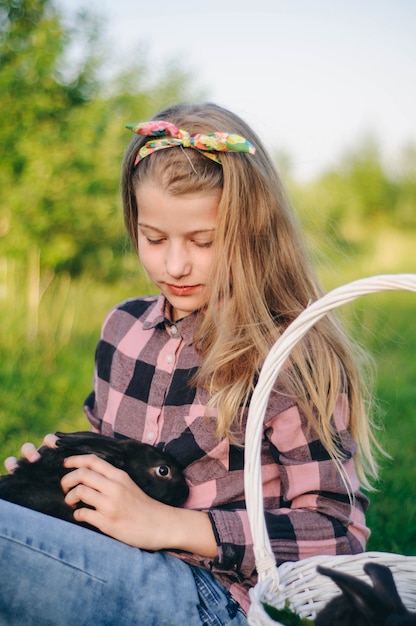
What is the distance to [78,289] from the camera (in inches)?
217

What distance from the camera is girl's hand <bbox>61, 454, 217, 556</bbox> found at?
176cm

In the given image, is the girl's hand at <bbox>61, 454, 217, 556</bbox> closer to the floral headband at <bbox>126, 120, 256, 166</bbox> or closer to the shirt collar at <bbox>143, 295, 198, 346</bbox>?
the shirt collar at <bbox>143, 295, 198, 346</bbox>

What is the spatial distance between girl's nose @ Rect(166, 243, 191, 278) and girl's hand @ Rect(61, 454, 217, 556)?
59cm

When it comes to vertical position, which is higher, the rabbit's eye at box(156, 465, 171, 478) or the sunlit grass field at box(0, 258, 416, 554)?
the rabbit's eye at box(156, 465, 171, 478)

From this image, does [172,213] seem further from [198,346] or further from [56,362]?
[56,362]

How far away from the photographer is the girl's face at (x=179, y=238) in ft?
6.53

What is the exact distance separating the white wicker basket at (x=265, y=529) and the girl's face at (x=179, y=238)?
1.82 ft

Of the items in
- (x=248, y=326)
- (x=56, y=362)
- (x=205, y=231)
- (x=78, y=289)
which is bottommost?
(x=56, y=362)

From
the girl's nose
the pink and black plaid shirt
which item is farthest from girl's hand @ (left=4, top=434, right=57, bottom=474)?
the girl's nose

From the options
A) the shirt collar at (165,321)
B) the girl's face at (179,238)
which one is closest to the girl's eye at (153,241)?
the girl's face at (179,238)

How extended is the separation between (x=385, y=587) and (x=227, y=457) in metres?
0.64

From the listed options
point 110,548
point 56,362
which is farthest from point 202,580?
point 56,362

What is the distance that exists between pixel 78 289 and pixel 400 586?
4.21 meters

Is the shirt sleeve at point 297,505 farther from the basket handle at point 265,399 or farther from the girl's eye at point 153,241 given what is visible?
the girl's eye at point 153,241
